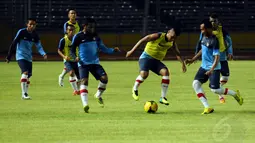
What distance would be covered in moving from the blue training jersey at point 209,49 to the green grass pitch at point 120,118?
1056mm

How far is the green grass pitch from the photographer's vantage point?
1322 cm

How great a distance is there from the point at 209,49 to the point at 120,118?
2.56 meters

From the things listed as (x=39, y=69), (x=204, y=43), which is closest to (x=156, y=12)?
(x=39, y=69)

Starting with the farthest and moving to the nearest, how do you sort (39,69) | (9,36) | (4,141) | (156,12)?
(156,12) → (9,36) → (39,69) → (4,141)

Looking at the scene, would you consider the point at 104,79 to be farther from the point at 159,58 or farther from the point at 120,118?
the point at 120,118

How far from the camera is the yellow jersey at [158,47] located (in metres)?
18.7

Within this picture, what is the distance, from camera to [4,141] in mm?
12781

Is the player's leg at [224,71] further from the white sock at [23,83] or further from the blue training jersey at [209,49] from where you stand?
the white sock at [23,83]

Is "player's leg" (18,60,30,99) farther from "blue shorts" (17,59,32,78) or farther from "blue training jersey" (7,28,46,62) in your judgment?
"blue training jersey" (7,28,46,62)

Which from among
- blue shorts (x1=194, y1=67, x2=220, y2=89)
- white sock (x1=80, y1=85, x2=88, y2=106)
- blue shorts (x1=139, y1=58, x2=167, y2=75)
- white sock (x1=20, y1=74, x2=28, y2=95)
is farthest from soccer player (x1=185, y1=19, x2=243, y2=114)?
white sock (x1=20, y1=74, x2=28, y2=95)

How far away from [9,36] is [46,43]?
7.24ft

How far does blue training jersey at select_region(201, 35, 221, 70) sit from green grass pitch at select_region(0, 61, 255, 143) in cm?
106

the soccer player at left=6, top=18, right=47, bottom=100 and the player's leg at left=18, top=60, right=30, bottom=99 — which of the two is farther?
the soccer player at left=6, top=18, right=47, bottom=100

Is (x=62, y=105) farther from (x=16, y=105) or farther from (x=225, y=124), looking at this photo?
(x=225, y=124)
